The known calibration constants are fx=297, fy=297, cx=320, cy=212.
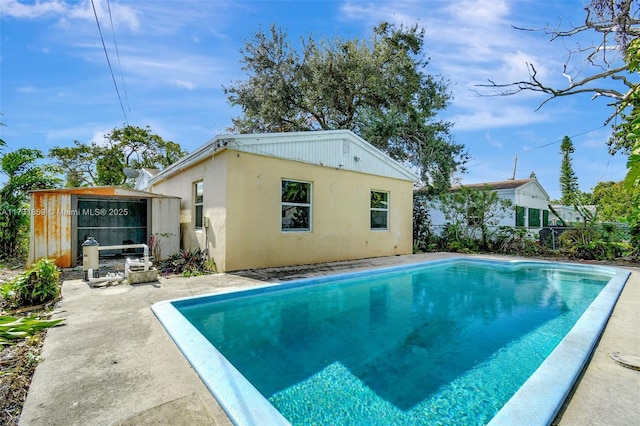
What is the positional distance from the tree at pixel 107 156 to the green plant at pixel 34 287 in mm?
21188

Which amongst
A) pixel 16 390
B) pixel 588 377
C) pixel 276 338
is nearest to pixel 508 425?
pixel 588 377

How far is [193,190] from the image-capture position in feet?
30.3

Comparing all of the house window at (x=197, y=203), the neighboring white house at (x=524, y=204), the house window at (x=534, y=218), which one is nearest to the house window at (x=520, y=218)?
the neighboring white house at (x=524, y=204)

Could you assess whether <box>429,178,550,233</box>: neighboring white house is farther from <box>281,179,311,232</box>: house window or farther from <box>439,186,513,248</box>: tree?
<box>281,179,311,232</box>: house window

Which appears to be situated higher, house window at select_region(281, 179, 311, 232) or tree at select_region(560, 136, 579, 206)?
tree at select_region(560, 136, 579, 206)

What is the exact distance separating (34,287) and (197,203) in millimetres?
4795

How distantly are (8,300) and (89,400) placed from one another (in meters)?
3.86

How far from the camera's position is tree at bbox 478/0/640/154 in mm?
8289

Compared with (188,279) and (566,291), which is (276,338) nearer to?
(188,279)

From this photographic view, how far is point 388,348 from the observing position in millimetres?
3793

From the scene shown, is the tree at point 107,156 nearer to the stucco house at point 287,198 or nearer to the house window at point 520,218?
the stucco house at point 287,198

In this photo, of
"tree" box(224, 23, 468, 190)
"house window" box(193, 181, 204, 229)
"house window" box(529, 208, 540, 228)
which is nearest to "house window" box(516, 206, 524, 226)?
"house window" box(529, 208, 540, 228)

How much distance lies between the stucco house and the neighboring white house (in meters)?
6.48

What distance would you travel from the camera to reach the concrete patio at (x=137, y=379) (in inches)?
77.1
